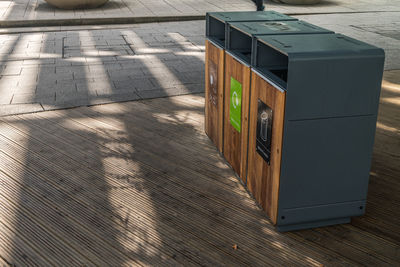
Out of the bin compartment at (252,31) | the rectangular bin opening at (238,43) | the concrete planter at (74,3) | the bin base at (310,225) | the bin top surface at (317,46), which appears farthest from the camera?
the concrete planter at (74,3)

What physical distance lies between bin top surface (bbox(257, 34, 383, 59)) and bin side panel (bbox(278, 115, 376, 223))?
0.45 metres

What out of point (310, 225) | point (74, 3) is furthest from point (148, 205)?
point (74, 3)

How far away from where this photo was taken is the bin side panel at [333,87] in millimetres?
2963

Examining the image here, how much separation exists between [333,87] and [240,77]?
3.21 feet

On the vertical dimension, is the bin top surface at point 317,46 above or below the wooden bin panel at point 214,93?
above

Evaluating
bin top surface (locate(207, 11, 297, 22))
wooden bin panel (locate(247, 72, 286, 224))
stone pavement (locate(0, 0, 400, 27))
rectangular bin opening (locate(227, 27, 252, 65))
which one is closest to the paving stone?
bin top surface (locate(207, 11, 297, 22))

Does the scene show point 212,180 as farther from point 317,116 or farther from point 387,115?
point 387,115

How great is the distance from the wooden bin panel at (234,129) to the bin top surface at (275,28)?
0.92 ft

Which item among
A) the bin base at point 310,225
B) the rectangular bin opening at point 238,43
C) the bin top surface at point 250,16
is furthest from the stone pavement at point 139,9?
the bin base at point 310,225

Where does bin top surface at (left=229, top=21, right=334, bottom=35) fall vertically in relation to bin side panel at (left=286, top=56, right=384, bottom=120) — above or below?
above

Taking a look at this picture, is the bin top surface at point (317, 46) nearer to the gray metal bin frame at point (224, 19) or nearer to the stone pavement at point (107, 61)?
the gray metal bin frame at point (224, 19)

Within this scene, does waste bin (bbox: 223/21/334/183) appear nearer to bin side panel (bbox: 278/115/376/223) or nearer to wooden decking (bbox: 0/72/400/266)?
wooden decking (bbox: 0/72/400/266)

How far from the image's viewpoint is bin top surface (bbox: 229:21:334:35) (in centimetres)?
363

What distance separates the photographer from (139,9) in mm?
13953
